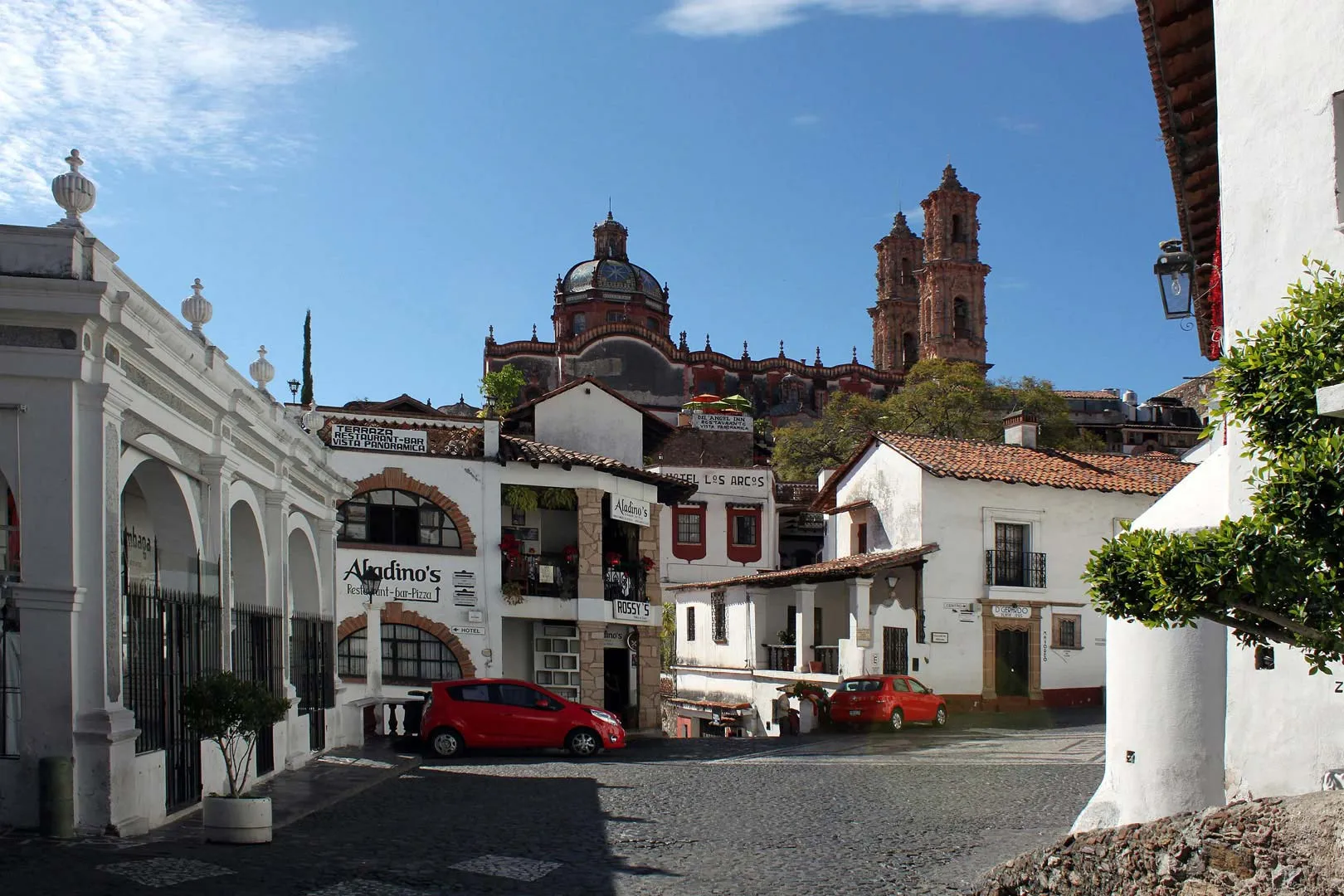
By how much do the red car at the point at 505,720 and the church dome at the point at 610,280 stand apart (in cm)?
6937

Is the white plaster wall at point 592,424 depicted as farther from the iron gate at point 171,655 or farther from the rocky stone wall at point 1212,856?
the rocky stone wall at point 1212,856

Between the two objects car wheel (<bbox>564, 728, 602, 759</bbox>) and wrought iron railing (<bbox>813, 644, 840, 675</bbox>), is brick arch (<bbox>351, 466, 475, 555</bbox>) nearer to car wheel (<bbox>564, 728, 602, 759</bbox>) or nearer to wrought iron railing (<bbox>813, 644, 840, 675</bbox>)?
car wheel (<bbox>564, 728, 602, 759</bbox>)

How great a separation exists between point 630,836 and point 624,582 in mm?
19044

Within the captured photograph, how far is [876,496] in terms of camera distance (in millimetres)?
36781

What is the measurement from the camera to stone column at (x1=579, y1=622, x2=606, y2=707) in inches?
1217

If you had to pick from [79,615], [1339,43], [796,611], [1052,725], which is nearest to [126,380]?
[79,615]

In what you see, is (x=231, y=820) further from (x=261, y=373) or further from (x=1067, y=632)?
(x=1067, y=632)

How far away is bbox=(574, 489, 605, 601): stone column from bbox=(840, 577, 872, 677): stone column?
5.86m

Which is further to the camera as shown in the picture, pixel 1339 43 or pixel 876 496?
pixel 876 496

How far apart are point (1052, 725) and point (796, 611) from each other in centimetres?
748

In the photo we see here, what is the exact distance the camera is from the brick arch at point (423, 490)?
100ft

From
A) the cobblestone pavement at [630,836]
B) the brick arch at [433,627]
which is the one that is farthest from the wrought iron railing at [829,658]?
the cobblestone pavement at [630,836]

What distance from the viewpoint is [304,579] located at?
70.7 feet

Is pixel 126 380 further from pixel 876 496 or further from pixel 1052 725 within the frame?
pixel 876 496
